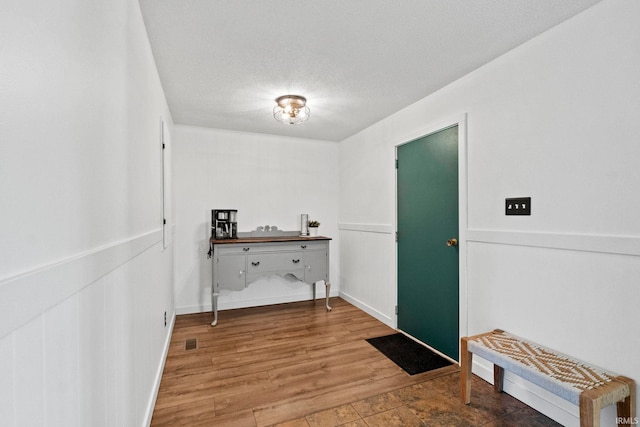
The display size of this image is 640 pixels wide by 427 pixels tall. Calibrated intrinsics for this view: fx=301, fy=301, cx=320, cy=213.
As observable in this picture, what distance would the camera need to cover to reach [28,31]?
62 centimetres

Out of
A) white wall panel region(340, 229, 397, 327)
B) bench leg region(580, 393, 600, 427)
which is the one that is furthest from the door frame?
bench leg region(580, 393, 600, 427)

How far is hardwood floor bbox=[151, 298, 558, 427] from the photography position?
1.80 metres

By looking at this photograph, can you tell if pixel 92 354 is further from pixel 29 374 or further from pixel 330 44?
pixel 330 44

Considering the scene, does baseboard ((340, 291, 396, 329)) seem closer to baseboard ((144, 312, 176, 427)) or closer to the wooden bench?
the wooden bench

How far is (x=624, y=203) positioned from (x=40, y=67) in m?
2.30

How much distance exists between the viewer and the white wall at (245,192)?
3654 millimetres

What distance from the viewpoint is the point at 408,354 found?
2.61 metres

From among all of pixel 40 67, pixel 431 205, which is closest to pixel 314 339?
pixel 431 205

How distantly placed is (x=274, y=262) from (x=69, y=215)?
2.78 metres

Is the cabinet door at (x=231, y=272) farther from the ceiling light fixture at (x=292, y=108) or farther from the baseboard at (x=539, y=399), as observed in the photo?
the baseboard at (x=539, y=399)

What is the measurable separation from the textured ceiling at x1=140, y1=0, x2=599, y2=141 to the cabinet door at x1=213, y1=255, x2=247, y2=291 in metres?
1.62

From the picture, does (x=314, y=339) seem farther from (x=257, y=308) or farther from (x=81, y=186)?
(x=81, y=186)

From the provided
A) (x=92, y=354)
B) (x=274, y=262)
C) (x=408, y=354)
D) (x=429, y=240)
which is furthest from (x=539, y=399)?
(x=274, y=262)

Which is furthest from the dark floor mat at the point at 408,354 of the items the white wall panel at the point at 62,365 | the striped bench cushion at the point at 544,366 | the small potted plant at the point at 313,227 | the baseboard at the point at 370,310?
the white wall panel at the point at 62,365
